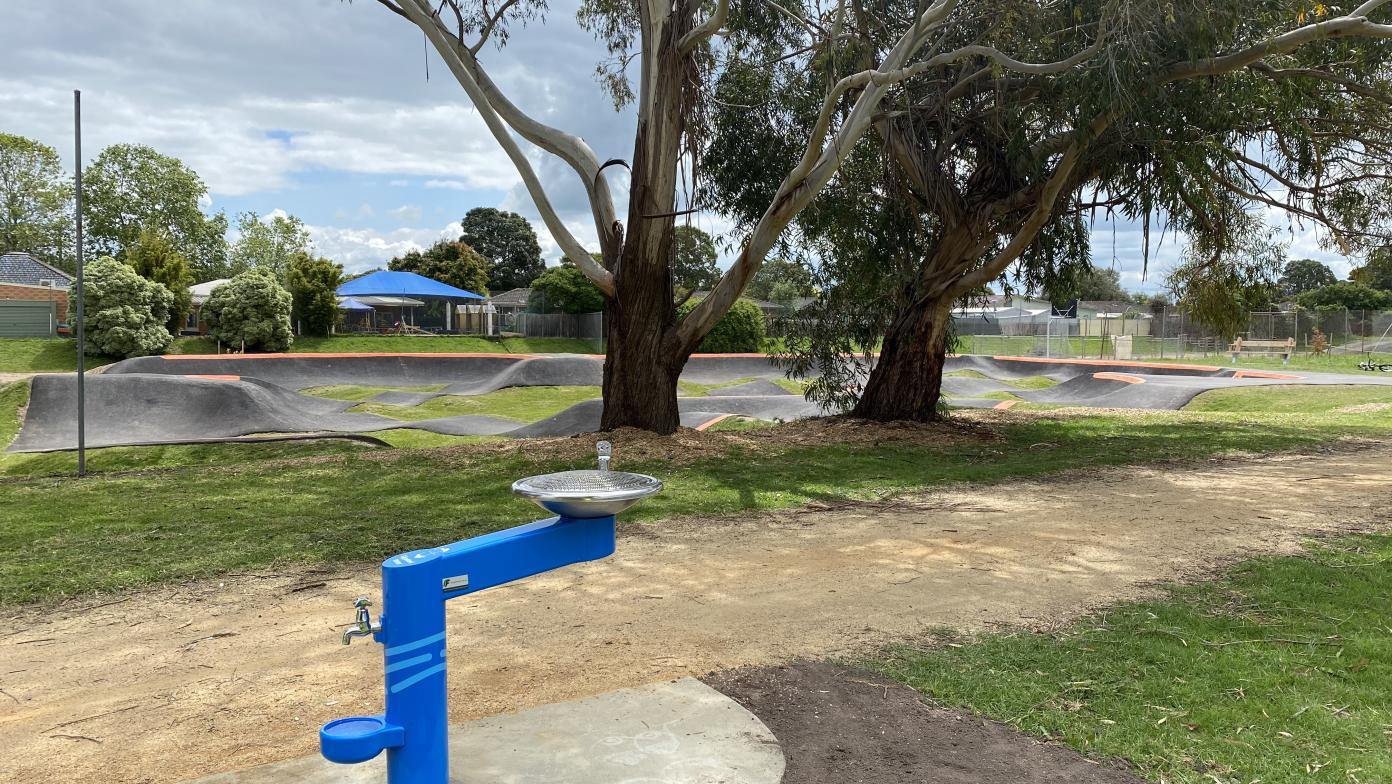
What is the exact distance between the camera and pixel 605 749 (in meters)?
2.95

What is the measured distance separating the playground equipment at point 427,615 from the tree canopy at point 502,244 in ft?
198

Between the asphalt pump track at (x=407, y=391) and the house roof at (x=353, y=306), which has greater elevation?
the house roof at (x=353, y=306)

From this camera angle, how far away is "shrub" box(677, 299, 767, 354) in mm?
31328

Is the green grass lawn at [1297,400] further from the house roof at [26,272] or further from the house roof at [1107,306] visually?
the house roof at [1107,306]

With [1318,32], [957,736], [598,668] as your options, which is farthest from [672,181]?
[957,736]

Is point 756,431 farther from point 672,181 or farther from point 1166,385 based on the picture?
point 1166,385

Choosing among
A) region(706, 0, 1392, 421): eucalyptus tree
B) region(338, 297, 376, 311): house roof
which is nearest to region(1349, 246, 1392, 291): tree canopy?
region(706, 0, 1392, 421): eucalyptus tree

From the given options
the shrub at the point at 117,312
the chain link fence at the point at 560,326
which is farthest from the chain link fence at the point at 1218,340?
the shrub at the point at 117,312

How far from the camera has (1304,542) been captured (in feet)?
19.5

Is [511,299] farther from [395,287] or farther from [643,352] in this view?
[643,352]

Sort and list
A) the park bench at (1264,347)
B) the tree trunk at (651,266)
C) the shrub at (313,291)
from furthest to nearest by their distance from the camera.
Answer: the shrub at (313,291), the park bench at (1264,347), the tree trunk at (651,266)

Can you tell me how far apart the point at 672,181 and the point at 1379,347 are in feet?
104

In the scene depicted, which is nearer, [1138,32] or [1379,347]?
[1138,32]

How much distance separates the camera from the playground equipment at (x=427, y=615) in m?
2.32
